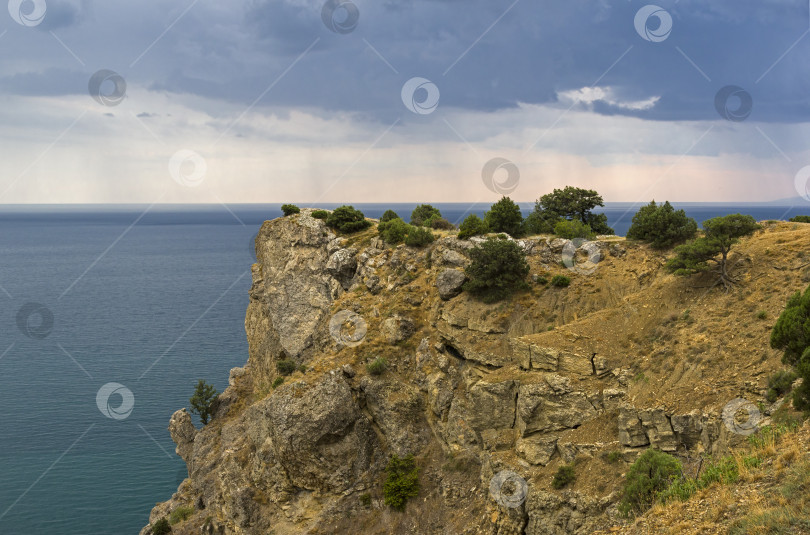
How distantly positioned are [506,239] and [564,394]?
16416mm

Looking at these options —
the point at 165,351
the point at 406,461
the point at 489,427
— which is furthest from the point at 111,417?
the point at 489,427

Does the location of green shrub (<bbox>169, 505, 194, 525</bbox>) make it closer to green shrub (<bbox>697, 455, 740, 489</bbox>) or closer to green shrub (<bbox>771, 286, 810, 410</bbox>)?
green shrub (<bbox>697, 455, 740, 489</bbox>)

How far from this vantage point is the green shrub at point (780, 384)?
88.6ft

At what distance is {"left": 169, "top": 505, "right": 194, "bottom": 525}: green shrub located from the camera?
1959 inches

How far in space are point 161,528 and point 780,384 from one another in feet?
160

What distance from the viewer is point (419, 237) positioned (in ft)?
176

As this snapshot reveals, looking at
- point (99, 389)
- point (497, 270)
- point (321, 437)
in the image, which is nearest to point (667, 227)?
point (497, 270)

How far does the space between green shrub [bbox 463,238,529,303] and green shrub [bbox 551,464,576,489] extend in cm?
1584

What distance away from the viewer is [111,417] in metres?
77.1

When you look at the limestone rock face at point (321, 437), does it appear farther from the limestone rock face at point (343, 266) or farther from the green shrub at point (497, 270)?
the limestone rock face at point (343, 266)

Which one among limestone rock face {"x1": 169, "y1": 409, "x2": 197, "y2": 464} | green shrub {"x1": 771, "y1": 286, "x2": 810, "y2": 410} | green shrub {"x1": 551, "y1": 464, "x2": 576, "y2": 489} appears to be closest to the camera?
green shrub {"x1": 771, "y1": 286, "x2": 810, "y2": 410}

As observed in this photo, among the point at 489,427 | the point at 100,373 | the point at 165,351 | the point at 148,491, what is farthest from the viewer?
the point at 165,351

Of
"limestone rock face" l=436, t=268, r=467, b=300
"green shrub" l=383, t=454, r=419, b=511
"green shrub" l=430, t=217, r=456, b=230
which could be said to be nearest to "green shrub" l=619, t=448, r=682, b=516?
"green shrub" l=383, t=454, r=419, b=511

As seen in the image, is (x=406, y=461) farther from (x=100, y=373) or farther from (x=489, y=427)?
(x=100, y=373)
